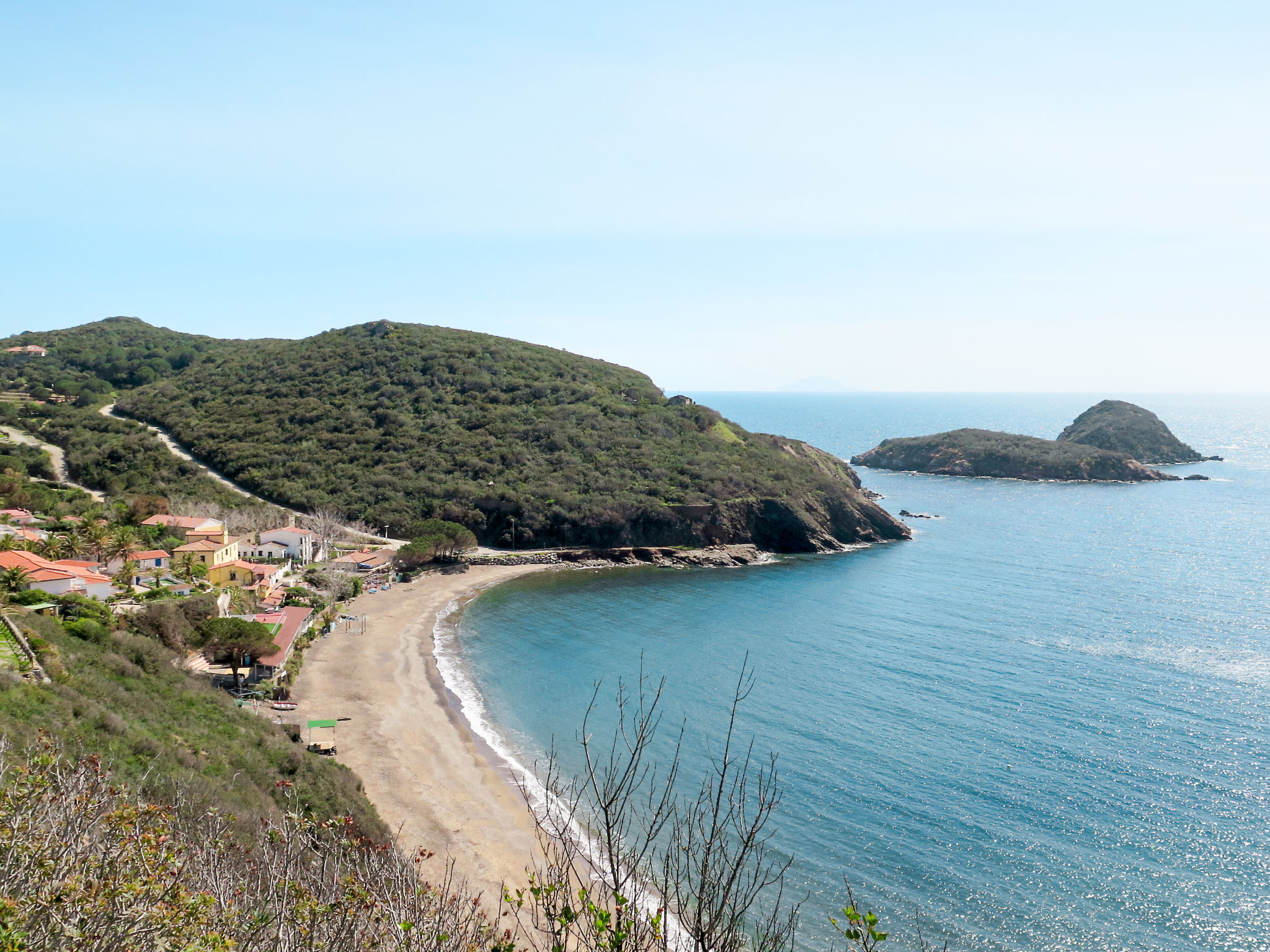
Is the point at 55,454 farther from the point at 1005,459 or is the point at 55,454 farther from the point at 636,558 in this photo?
the point at 1005,459

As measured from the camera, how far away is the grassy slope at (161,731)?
55.9 ft

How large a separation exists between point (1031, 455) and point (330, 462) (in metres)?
106

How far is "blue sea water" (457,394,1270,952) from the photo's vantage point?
20922 mm

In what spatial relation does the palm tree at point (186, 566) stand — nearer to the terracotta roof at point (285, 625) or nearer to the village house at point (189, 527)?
the village house at point (189, 527)

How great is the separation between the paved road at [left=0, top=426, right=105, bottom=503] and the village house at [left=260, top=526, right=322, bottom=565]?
52.8ft

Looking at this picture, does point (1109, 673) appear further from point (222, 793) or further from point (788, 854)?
point (222, 793)

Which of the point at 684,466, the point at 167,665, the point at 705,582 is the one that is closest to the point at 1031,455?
the point at 684,466

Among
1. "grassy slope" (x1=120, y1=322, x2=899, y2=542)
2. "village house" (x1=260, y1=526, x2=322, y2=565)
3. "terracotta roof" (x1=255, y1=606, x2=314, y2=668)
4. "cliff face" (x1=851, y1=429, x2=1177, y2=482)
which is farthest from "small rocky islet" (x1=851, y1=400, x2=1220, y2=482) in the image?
"terracotta roof" (x1=255, y1=606, x2=314, y2=668)

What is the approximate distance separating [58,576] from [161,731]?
19.0 meters

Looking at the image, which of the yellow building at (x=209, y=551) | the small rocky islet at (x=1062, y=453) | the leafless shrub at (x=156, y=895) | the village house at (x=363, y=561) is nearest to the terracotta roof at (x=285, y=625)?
the yellow building at (x=209, y=551)

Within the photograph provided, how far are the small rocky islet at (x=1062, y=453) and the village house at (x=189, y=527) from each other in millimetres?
111359

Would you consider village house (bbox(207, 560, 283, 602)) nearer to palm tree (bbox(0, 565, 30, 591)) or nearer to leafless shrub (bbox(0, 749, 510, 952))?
palm tree (bbox(0, 565, 30, 591))

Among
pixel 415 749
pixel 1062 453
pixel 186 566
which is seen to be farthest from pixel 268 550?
pixel 1062 453

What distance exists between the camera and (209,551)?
46.3m
